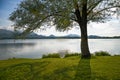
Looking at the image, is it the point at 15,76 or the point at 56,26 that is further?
the point at 56,26

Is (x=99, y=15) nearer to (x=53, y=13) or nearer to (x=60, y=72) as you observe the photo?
(x=53, y=13)

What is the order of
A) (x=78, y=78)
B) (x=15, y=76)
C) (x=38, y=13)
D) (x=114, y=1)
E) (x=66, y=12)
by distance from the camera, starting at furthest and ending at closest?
(x=114, y=1) < (x=38, y=13) < (x=66, y=12) < (x=15, y=76) < (x=78, y=78)

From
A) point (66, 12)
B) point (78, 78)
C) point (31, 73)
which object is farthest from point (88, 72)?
point (66, 12)

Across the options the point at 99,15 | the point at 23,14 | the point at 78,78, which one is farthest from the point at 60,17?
the point at 78,78

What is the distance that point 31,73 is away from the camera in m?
17.4

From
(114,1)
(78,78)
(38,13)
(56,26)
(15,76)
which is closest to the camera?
(78,78)

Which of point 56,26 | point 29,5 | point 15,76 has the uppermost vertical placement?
point 29,5

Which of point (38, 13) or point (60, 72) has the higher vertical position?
point (38, 13)

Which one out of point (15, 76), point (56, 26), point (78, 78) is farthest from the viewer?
point (56, 26)

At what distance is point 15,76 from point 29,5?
10.4 meters

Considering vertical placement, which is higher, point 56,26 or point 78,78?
point 56,26

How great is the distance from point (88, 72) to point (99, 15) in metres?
13.8

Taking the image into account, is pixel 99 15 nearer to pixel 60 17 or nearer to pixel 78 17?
pixel 78 17

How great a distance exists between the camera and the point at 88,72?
16.7m
